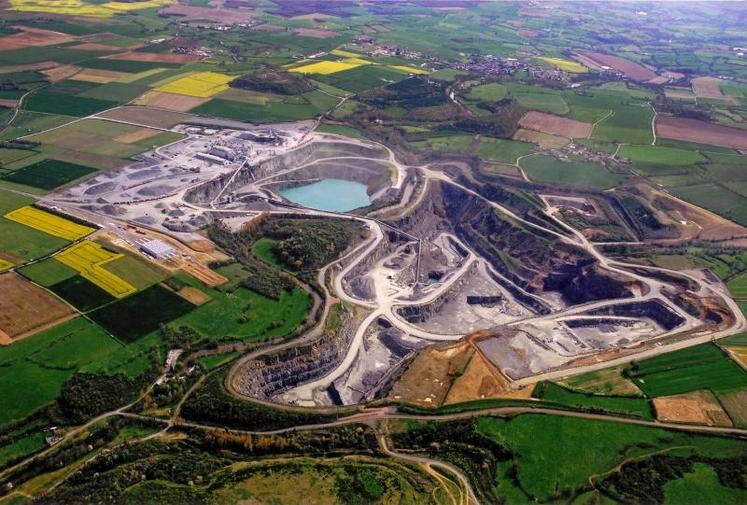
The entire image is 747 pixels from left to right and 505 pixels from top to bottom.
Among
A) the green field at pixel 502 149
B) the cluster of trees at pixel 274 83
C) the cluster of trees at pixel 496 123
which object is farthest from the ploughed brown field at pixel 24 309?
the cluster of trees at pixel 496 123

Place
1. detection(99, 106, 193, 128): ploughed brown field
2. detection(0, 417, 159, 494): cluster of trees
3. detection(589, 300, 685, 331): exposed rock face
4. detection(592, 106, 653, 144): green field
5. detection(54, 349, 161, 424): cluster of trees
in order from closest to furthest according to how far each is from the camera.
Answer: detection(0, 417, 159, 494): cluster of trees → detection(54, 349, 161, 424): cluster of trees → detection(589, 300, 685, 331): exposed rock face → detection(99, 106, 193, 128): ploughed brown field → detection(592, 106, 653, 144): green field

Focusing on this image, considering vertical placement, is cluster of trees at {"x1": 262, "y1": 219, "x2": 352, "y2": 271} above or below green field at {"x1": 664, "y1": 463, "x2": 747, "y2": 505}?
above

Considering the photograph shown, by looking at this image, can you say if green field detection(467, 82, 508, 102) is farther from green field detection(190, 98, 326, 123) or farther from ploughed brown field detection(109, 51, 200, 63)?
ploughed brown field detection(109, 51, 200, 63)

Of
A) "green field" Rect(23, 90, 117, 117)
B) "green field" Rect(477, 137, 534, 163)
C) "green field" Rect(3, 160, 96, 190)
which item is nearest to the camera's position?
"green field" Rect(3, 160, 96, 190)

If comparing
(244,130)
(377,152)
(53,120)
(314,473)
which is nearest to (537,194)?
(377,152)

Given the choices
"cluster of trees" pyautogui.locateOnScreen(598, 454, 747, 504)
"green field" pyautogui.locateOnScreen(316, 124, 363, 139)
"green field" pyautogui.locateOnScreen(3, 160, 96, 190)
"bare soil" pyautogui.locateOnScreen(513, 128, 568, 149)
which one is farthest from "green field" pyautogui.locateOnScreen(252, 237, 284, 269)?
"bare soil" pyautogui.locateOnScreen(513, 128, 568, 149)

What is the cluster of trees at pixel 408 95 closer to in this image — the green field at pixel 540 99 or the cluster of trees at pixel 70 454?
the green field at pixel 540 99

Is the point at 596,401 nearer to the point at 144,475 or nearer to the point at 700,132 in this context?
the point at 144,475
